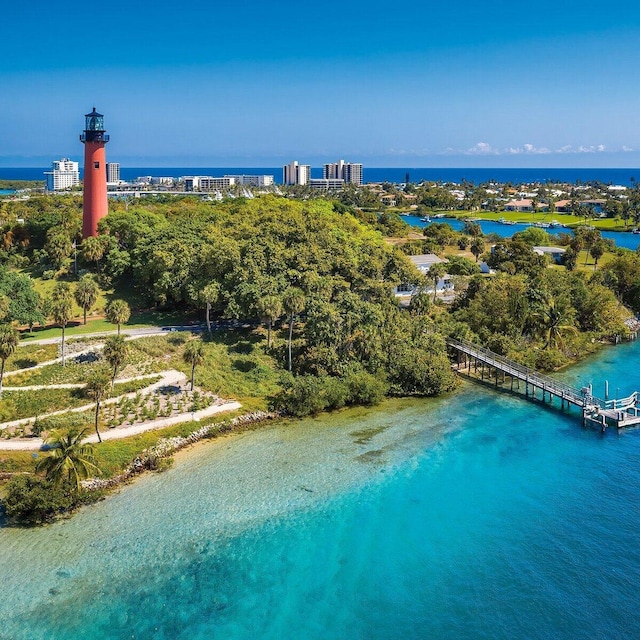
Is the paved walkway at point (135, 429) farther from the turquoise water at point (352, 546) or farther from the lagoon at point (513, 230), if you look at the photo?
the lagoon at point (513, 230)

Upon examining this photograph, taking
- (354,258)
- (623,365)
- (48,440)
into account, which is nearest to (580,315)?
(623,365)

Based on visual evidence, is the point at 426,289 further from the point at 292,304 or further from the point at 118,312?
the point at 118,312

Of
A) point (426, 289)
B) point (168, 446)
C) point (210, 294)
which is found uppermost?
point (210, 294)

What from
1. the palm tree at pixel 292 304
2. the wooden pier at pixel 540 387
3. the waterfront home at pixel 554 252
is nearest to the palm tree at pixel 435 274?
the wooden pier at pixel 540 387

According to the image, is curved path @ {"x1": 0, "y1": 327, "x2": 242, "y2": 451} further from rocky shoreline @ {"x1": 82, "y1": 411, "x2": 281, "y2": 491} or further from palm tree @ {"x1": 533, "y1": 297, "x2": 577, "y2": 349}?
palm tree @ {"x1": 533, "y1": 297, "x2": 577, "y2": 349}

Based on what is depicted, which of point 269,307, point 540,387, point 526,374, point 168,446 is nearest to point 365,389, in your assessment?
point 269,307

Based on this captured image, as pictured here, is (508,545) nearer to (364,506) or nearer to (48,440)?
(364,506)
